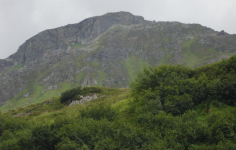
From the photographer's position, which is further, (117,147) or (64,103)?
(64,103)

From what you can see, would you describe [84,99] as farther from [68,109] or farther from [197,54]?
[197,54]

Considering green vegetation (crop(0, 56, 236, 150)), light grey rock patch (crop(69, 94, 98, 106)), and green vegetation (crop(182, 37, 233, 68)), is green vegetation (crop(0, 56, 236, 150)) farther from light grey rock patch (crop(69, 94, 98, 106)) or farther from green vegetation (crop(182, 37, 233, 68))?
green vegetation (crop(182, 37, 233, 68))

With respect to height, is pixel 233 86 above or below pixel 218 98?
above

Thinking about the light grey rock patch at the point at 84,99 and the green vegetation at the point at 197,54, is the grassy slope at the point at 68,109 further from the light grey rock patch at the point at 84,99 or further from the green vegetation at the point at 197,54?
the green vegetation at the point at 197,54

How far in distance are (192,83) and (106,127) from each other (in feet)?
56.4

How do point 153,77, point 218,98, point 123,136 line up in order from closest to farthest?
point 123,136
point 218,98
point 153,77

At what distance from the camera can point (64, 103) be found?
2122 inches

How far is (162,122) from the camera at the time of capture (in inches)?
687

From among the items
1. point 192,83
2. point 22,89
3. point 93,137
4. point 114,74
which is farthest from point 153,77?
point 22,89

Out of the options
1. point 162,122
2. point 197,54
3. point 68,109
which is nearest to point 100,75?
point 197,54

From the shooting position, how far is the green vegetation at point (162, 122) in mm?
14898

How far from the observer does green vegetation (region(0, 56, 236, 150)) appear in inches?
587

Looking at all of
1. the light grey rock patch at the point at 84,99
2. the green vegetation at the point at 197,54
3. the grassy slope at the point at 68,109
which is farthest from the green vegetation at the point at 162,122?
the green vegetation at the point at 197,54

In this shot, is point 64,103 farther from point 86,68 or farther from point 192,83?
point 86,68
